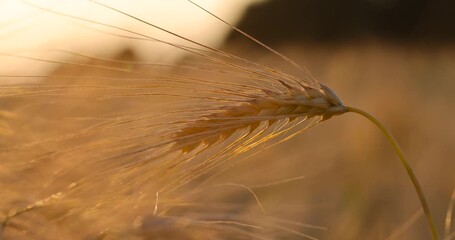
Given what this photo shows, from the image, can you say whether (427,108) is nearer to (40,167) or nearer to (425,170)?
(425,170)

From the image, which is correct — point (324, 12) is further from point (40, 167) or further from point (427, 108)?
point (40, 167)

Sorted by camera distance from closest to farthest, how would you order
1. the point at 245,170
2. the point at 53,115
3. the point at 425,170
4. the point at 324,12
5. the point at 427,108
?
the point at 53,115
the point at 245,170
the point at 425,170
the point at 427,108
the point at 324,12

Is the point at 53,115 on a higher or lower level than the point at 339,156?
higher

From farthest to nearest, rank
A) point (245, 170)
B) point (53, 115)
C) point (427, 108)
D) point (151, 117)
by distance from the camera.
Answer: point (427, 108)
point (245, 170)
point (53, 115)
point (151, 117)

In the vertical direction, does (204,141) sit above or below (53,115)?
above

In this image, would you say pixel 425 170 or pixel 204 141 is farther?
pixel 425 170

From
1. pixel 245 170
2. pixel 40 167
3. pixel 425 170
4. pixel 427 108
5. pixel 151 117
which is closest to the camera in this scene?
pixel 151 117

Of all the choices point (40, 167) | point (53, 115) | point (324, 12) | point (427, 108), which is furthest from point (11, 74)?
point (324, 12)

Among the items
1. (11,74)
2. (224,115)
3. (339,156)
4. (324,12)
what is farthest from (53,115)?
(324,12)

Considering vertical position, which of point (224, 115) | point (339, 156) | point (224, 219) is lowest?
point (339, 156)
